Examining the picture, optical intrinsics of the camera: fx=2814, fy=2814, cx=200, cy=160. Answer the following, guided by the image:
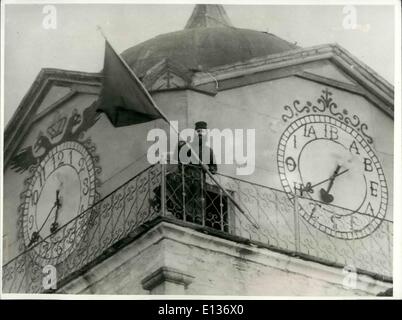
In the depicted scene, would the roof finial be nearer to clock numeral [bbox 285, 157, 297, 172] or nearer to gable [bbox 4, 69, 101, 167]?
gable [bbox 4, 69, 101, 167]

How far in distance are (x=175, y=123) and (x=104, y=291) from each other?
1.78m

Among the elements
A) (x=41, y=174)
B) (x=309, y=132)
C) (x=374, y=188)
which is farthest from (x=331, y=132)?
(x=41, y=174)

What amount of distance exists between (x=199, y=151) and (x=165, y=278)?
55.8 inches

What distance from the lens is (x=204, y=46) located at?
90.5ft

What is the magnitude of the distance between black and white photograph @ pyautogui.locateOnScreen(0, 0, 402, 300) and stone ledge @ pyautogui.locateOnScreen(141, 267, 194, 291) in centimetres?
1

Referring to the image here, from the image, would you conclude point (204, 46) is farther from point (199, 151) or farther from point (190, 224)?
point (190, 224)

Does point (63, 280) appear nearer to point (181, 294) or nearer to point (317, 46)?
point (181, 294)

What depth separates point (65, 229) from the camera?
26812 millimetres

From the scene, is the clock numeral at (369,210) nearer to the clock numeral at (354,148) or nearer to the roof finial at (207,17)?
the clock numeral at (354,148)

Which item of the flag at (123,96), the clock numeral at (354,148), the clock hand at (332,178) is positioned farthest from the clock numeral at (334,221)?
the flag at (123,96)

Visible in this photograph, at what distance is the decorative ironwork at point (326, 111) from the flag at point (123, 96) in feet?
4.72

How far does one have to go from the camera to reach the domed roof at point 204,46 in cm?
2739

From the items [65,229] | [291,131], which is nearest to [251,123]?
[291,131]

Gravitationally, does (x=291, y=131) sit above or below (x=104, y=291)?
above
